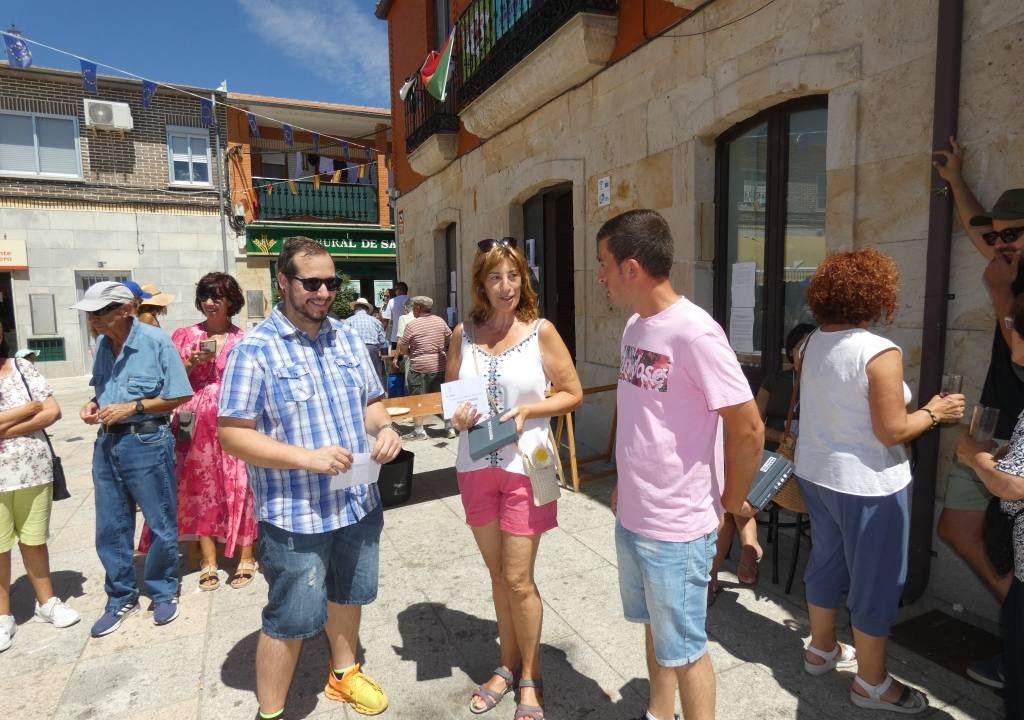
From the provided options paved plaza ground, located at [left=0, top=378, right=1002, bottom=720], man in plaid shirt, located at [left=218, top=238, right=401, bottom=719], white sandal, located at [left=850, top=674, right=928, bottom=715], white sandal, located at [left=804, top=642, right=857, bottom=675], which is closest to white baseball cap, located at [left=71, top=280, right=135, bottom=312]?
man in plaid shirt, located at [left=218, top=238, right=401, bottom=719]

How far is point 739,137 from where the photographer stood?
458 cm

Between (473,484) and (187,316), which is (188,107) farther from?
(473,484)

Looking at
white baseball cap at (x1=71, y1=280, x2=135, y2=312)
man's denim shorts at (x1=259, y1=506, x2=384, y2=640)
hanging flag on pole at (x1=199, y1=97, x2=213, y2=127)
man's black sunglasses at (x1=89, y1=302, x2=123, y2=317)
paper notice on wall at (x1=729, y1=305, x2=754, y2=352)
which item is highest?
hanging flag on pole at (x1=199, y1=97, x2=213, y2=127)

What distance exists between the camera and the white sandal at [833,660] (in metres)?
2.65

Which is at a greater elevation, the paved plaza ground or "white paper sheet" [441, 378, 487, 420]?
"white paper sheet" [441, 378, 487, 420]

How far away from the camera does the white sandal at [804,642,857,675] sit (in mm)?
2648

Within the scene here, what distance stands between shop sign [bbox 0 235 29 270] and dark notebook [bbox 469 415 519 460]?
16485mm

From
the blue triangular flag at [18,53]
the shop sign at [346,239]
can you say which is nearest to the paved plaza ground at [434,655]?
the blue triangular flag at [18,53]

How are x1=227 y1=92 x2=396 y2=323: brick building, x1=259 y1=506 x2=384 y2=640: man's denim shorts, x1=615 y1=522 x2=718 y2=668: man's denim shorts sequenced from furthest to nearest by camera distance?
x1=227 y1=92 x2=396 y2=323: brick building
x1=259 y1=506 x2=384 y2=640: man's denim shorts
x1=615 y1=522 x2=718 y2=668: man's denim shorts

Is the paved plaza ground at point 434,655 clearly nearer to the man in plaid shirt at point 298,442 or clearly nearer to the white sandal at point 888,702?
the white sandal at point 888,702

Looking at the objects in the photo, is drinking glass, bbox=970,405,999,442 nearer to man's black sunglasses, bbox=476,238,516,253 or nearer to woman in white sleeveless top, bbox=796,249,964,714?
woman in white sleeveless top, bbox=796,249,964,714

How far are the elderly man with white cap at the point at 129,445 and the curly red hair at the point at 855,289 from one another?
10.5 ft

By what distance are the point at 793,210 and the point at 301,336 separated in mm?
3566

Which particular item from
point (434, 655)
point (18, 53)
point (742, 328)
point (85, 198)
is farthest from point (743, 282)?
point (85, 198)
